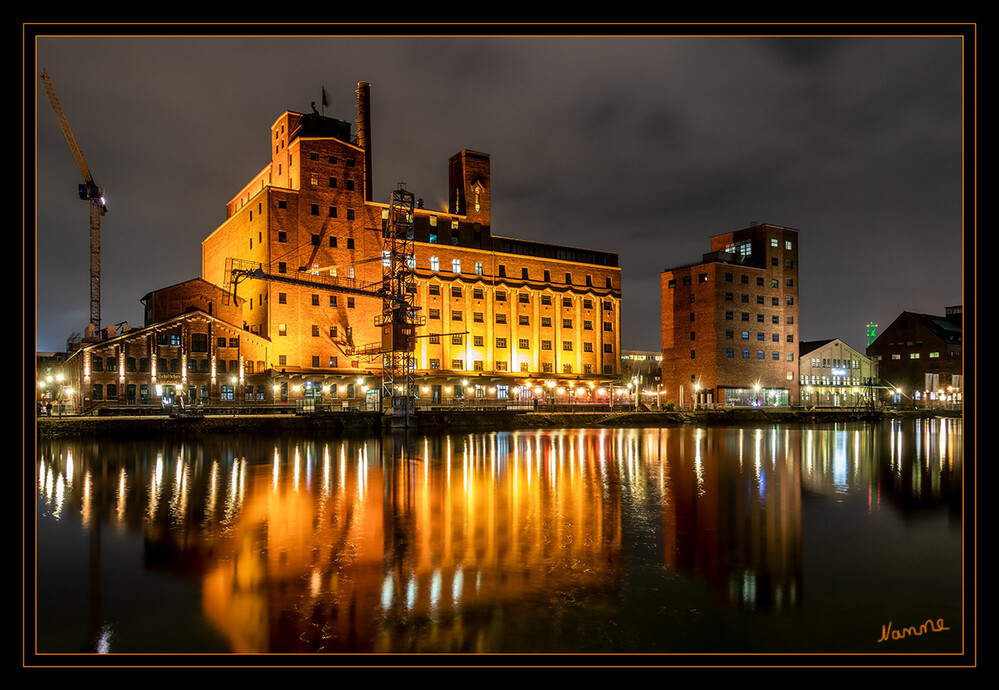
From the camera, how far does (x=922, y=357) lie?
87375mm

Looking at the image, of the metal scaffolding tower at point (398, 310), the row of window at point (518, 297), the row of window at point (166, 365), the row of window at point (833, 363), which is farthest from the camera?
the row of window at point (833, 363)

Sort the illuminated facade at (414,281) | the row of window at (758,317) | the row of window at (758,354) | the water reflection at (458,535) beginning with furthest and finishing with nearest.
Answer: the row of window at (758,317), the row of window at (758,354), the illuminated facade at (414,281), the water reflection at (458,535)

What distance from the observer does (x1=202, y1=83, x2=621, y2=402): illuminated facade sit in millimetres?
51906

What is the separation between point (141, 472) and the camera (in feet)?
68.2

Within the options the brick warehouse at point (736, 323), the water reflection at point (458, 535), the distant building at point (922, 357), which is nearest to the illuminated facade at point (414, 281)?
the brick warehouse at point (736, 323)

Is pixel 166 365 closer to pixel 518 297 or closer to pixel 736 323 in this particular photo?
pixel 518 297

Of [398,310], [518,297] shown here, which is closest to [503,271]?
[518,297]

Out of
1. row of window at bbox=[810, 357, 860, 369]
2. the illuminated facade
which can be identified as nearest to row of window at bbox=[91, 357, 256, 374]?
the illuminated facade

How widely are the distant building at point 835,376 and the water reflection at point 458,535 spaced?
163ft

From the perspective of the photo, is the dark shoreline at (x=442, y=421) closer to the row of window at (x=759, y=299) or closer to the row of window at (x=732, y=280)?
the row of window at (x=759, y=299)

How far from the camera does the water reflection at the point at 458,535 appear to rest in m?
7.30

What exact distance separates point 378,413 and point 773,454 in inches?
1053

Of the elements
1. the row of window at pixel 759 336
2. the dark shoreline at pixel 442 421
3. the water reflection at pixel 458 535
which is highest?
the row of window at pixel 759 336
